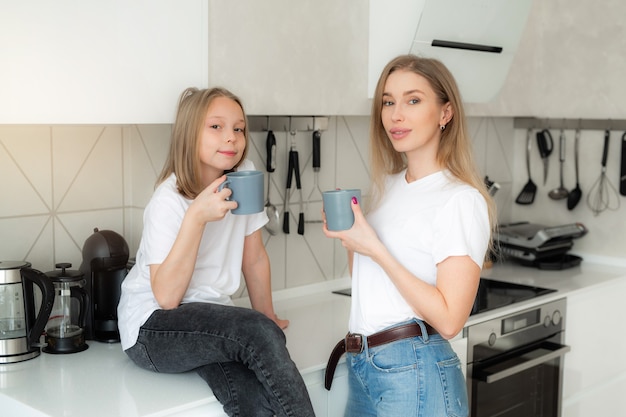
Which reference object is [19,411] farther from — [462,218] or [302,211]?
[302,211]

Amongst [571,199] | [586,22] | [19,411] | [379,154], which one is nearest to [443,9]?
[379,154]

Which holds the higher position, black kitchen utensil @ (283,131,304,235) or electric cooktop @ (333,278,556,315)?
black kitchen utensil @ (283,131,304,235)

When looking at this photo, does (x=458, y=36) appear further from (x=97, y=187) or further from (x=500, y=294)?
(x=97, y=187)

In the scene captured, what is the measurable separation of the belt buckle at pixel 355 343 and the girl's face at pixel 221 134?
0.47 meters

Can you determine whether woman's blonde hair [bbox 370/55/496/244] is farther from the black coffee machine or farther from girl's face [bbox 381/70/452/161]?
the black coffee machine

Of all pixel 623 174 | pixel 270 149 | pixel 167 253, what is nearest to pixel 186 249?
pixel 167 253

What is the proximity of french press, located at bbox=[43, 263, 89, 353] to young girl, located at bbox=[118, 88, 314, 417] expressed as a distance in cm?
12

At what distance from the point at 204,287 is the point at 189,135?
1.13ft

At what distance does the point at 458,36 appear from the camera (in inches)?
89.4

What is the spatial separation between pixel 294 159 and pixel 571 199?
1.25 m

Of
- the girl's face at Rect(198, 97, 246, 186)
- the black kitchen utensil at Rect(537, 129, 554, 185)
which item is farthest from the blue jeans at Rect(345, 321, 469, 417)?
the black kitchen utensil at Rect(537, 129, 554, 185)

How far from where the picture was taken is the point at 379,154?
188cm

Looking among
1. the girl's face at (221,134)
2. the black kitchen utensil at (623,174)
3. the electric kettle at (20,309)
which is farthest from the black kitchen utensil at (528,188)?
the electric kettle at (20,309)

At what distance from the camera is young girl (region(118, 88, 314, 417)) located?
1596 millimetres
